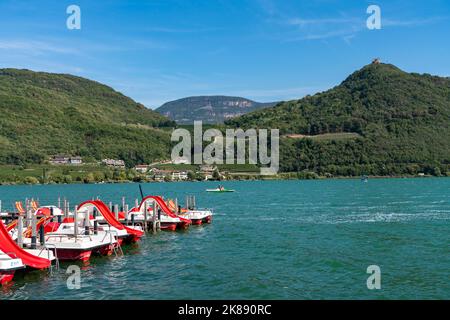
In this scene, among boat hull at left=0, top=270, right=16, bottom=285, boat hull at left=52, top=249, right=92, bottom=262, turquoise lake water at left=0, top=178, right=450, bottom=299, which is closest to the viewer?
turquoise lake water at left=0, top=178, right=450, bottom=299

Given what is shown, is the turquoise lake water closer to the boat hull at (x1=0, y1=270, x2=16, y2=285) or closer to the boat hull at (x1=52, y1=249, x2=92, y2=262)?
the boat hull at (x1=0, y1=270, x2=16, y2=285)

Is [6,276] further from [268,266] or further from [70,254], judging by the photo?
[268,266]

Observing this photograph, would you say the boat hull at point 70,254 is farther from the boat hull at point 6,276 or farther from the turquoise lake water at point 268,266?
the boat hull at point 6,276

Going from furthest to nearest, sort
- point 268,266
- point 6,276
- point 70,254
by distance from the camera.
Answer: point 70,254 < point 268,266 < point 6,276

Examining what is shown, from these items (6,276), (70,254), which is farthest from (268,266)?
(6,276)

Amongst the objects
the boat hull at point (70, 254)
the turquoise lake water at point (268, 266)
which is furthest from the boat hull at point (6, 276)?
the boat hull at point (70, 254)

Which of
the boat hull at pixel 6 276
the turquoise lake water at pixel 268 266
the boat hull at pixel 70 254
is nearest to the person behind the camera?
the turquoise lake water at pixel 268 266

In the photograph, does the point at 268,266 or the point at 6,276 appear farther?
the point at 268,266

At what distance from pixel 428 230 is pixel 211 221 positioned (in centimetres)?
2485

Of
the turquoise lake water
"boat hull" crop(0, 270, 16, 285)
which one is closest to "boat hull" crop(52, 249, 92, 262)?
the turquoise lake water

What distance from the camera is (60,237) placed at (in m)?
37.1

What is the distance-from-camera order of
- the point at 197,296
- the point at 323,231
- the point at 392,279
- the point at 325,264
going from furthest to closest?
1. the point at 323,231
2. the point at 325,264
3. the point at 392,279
4. the point at 197,296
